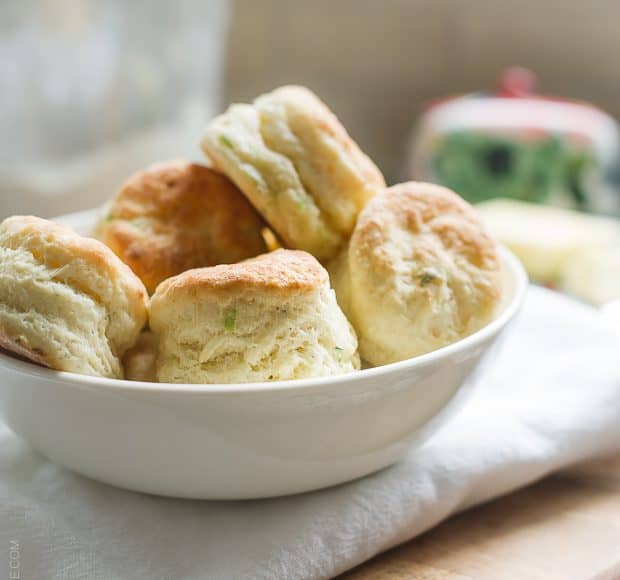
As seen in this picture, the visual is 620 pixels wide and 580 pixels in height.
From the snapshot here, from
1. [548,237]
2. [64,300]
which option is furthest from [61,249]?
[548,237]

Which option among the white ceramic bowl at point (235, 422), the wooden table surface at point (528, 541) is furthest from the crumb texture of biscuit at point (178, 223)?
the wooden table surface at point (528, 541)

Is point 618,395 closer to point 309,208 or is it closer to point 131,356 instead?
point 309,208

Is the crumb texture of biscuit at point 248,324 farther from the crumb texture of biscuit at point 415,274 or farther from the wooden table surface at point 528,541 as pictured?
the wooden table surface at point 528,541

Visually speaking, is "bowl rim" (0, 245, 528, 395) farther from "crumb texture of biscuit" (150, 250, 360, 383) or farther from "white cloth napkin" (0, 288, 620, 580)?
"white cloth napkin" (0, 288, 620, 580)

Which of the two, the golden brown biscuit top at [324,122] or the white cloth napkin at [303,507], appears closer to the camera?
the white cloth napkin at [303,507]

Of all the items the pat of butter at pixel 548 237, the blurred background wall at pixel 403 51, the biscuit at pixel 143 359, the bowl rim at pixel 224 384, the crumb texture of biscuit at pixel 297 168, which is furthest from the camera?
the blurred background wall at pixel 403 51

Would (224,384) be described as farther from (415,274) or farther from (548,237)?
(548,237)
